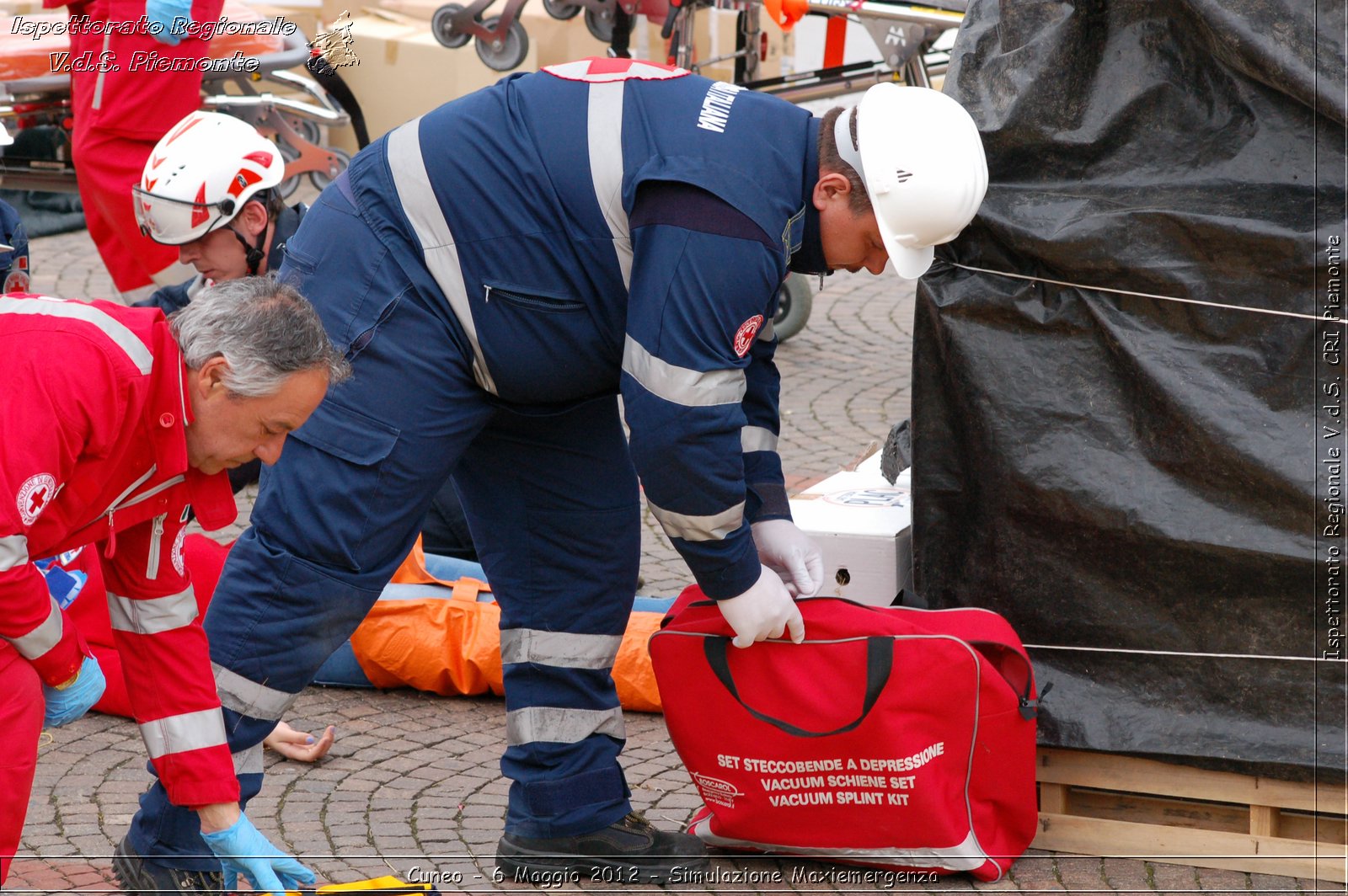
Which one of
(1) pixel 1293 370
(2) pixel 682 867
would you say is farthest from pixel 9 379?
(1) pixel 1293 370

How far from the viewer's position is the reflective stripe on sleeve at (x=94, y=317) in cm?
231

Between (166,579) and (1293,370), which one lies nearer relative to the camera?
(166,579)

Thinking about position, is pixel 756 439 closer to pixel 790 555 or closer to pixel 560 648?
pixel 790 555

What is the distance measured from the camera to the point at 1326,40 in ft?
9.61

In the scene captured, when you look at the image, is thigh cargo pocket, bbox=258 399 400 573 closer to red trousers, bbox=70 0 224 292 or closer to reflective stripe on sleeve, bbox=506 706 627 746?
reflective stripe on sleeve, bbox=506 706 627 746

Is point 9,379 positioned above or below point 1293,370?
above

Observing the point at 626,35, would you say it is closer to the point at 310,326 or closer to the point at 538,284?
the point at 538,284

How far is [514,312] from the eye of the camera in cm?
285

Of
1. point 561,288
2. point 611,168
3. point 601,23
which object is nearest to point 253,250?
point 561,288

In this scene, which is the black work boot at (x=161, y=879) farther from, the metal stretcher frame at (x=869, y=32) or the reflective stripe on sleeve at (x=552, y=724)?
the metal stretcher frame at (x=869, y=32)

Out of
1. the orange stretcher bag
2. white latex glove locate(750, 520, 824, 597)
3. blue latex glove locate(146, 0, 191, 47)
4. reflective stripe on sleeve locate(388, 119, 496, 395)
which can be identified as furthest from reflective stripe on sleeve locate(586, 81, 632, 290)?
blue latex glove locate(146, 0, 191, 47)

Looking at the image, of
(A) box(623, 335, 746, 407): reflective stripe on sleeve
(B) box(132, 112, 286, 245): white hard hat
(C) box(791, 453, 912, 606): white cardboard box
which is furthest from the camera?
(B) box(132, 112, 286, 245): white hard hat

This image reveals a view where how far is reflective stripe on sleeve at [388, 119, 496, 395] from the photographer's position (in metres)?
2.85

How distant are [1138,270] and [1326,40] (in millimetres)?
551
